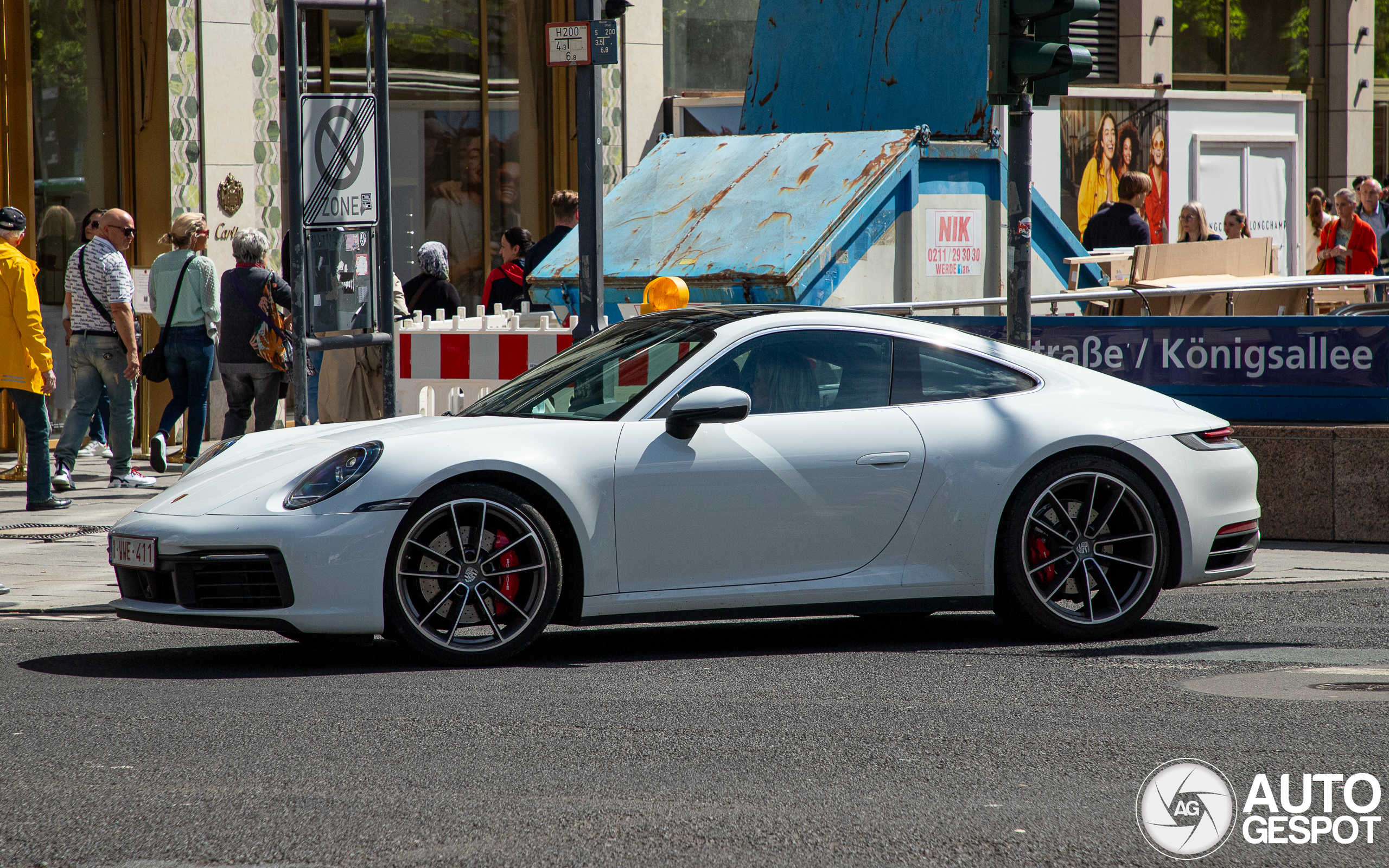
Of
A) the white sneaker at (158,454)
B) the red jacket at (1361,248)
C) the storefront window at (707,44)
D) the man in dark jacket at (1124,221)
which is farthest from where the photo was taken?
the storefront window at (707,44)

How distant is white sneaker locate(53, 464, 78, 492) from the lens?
39.4 ft

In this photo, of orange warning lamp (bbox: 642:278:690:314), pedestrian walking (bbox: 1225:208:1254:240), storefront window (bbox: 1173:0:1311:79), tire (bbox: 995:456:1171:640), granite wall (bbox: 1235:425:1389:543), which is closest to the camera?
tire (bbox: 995:456:1171:640)

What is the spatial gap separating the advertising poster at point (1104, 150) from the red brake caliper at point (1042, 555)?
1140cm

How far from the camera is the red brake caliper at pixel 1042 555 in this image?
22.3ft

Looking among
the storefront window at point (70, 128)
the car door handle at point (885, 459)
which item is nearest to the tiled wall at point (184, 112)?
the storefront window at point (70, 128)

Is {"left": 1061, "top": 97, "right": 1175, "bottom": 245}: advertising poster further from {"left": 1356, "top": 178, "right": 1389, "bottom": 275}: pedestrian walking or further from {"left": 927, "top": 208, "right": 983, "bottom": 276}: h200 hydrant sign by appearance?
{"left": 927, "top": 208, "right": 983, "bottom": 276}: h200 hydrant sign

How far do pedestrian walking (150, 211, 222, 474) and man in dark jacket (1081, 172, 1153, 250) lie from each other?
7.20 m

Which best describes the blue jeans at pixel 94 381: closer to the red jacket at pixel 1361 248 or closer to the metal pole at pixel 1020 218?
the metal pole at pixel 1020 218

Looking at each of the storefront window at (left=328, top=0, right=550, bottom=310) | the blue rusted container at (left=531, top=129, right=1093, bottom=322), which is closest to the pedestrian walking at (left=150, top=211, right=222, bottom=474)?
the blue rusted container at (left=531, top=129, right=1093, bottom=322)

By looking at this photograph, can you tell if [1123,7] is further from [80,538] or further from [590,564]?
[590,564]

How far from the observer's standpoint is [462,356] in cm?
1170

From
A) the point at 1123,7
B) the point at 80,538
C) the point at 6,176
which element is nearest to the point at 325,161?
the point at 80,538

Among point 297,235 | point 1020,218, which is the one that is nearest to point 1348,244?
point 1020,218

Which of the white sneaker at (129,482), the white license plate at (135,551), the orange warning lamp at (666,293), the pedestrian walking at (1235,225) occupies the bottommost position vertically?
the white sneaker at (129,482)
